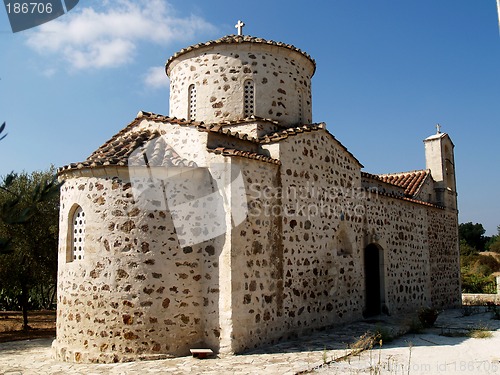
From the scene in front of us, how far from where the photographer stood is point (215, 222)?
30.0 feet

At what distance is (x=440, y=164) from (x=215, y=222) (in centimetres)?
1174

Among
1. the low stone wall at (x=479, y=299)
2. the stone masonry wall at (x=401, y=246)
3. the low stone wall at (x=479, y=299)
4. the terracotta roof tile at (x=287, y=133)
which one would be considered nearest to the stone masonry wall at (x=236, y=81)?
the terracotta roof tile at (x=287, y=133)

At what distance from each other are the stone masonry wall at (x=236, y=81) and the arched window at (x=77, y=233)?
161 inches

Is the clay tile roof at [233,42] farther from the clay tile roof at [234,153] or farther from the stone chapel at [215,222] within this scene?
the clay tile roof at [234,153]

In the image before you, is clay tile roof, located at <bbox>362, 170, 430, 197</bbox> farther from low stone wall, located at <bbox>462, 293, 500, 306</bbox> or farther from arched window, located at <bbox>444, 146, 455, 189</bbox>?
low stone wall, located at <bbox>462, 293, 500, 306</bbox>

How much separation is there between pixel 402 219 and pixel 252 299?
25.0ft

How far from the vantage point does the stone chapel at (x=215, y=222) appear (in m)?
8.72

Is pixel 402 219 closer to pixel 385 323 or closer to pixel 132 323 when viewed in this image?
pixel 385 323

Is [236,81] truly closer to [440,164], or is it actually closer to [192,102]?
[192,102]

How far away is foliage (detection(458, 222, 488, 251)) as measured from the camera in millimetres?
54969

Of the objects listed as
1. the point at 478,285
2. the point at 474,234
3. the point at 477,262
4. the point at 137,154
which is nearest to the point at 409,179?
the point at 478,285

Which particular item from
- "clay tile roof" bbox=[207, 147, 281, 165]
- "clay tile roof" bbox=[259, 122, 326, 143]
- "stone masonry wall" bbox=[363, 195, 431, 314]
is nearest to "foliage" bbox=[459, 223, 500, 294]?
"stone masonry wall" bbox=[363, 195, 431, 314]

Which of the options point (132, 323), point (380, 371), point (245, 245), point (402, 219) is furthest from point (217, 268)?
point (402, 219)

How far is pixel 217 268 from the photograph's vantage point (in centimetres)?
895
